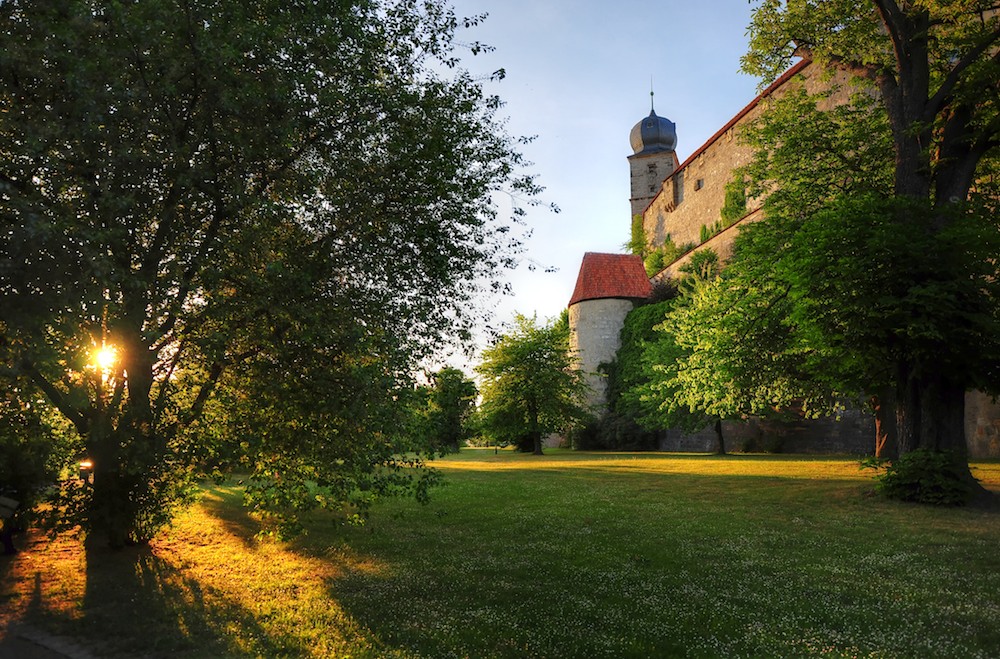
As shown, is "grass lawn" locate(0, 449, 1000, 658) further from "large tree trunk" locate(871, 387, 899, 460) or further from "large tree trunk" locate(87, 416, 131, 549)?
"large tree trunk" locate(871, 387, 899, 460)

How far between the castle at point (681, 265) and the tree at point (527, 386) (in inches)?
122

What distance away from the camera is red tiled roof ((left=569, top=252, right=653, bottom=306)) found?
151 feet

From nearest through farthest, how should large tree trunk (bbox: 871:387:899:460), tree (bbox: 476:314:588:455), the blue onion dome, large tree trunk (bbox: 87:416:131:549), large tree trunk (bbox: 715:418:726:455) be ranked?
large tree trunk (bbox: 87:416:131:549)
large tree trunk (bbox: 871:387:899:460)
large tree trunk (bbox: 715:418:726:455)
tree (bbox: 476:314:588:455)
the blue onion dome

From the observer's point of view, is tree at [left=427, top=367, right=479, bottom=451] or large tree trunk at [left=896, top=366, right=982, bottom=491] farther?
large tree trunk at [left=896, top=366, right=982, bottom=491]

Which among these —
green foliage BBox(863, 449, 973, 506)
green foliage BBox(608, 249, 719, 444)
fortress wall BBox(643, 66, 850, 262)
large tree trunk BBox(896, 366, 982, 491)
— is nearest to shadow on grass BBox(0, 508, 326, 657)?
green foliage BBox(863, 449, 973, 506)

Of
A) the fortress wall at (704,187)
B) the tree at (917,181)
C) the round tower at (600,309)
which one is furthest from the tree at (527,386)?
the tree at (917,181)

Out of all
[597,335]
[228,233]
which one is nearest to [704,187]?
[597,335]

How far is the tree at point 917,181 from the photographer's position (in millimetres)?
11516

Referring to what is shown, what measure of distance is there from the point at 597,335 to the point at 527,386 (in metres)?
11.0

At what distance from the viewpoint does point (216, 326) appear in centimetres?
723

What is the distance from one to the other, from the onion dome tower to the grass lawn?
6495 centimetres

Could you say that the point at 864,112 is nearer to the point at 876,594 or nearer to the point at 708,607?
the point at 876,594

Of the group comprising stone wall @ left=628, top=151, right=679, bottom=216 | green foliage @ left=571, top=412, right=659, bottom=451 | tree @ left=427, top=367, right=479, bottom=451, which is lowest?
green foliage @ left=571, top=412, right=659, bottom=451

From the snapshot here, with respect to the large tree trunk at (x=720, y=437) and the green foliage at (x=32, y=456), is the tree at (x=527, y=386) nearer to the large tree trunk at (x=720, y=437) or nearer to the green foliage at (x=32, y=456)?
the large tree trunk at (x=720, y=437)
